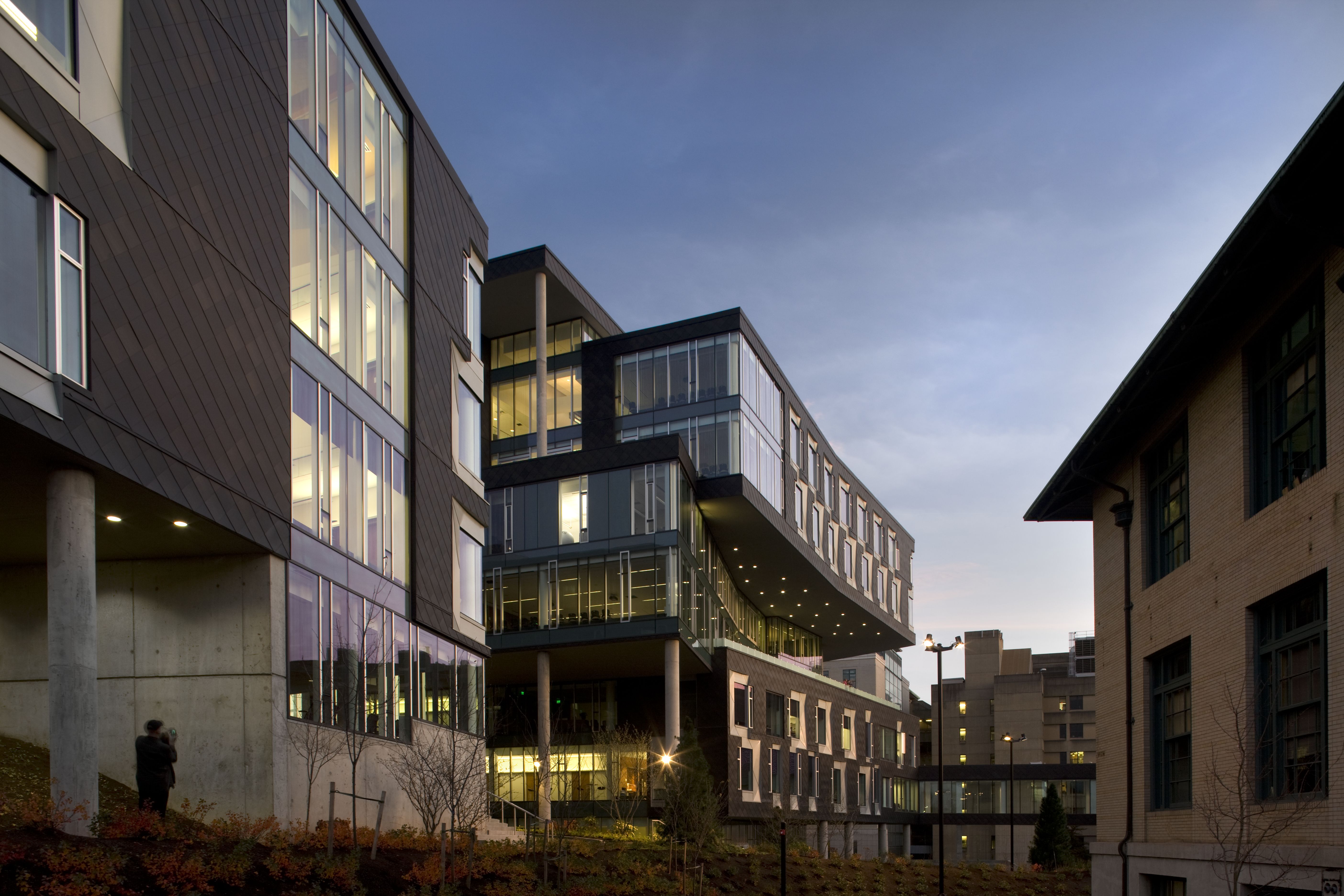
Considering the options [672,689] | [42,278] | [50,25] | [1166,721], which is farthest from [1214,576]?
[672,689]

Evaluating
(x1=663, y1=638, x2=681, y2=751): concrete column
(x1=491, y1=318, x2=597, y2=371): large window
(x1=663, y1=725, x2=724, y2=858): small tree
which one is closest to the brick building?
(x1=663, y1=725, x2=724, y2=858): small tree

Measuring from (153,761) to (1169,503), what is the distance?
59.2ft

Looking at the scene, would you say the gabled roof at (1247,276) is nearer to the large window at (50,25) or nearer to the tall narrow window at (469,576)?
the large window at (50,25)

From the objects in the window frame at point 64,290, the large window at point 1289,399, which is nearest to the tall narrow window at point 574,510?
the window frame at point 64,290

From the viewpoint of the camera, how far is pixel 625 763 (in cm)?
5584

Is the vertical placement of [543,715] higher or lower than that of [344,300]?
lower

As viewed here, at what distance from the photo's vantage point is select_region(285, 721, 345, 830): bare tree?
23.5m

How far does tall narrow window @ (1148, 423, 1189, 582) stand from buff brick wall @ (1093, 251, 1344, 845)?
0.25 meters

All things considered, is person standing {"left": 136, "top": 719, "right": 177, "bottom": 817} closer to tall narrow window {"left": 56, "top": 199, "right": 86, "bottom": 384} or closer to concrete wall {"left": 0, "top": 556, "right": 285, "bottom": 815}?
concrete wall {"left": 0, "top": 556, "right": 285, "bottom": 815}

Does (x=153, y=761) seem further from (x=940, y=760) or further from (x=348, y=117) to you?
(x=940, y=760)

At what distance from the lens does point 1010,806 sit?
1971 inches

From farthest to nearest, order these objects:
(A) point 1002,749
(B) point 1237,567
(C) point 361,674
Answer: (A) point 1002,749 < (C) point 361,674 < (B) point 1237,567

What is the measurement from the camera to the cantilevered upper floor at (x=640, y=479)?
173ft

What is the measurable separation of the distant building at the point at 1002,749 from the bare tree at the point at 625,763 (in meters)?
42.4
